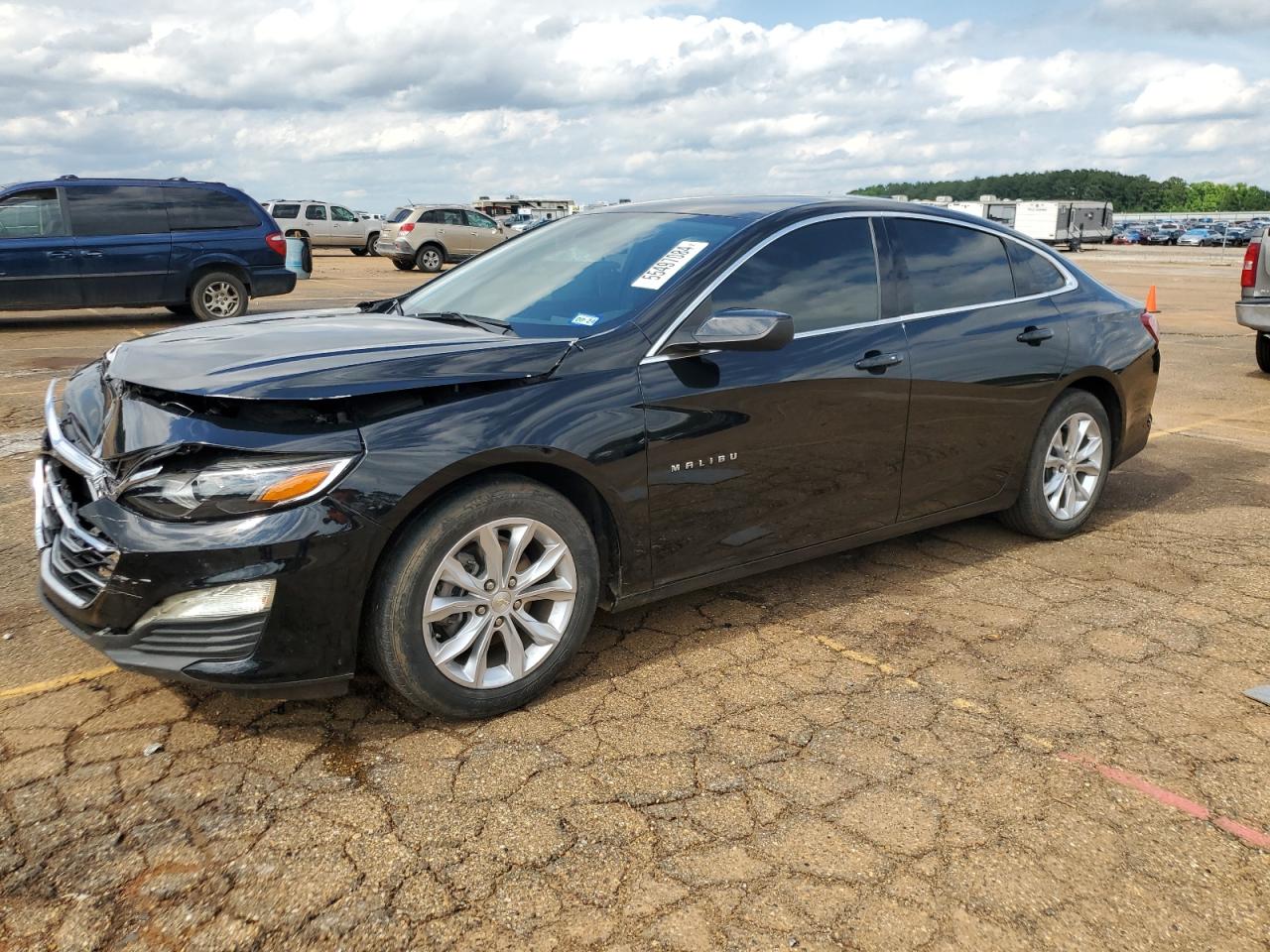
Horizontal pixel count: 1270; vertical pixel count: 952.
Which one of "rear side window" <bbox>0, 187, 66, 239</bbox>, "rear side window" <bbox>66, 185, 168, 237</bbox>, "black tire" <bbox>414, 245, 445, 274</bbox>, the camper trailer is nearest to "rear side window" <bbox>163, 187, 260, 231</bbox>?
"rear side window" <bbox>66, 185, 168, 237</bbox>

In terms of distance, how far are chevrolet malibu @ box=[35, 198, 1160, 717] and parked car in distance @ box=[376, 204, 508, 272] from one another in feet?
70.1

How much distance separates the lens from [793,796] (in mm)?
2787

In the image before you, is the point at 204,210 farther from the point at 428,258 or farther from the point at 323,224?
the point at 323,224

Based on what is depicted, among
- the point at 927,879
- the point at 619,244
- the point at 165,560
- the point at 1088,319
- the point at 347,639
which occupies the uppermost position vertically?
the point at 619,244

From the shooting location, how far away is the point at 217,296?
43.3 feet

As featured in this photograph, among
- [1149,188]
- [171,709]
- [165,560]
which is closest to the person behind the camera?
[165,560]

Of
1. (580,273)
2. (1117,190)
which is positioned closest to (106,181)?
(580,273)

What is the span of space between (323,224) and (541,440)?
32336mm

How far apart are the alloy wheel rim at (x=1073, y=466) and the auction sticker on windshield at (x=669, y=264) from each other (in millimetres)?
2109

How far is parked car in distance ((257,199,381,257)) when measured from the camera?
32.6 meters

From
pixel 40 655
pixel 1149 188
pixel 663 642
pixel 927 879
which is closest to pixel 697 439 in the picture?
pixel 663 642

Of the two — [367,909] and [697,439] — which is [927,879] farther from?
[697,439]

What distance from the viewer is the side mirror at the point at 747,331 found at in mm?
3330

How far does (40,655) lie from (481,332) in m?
1.90
